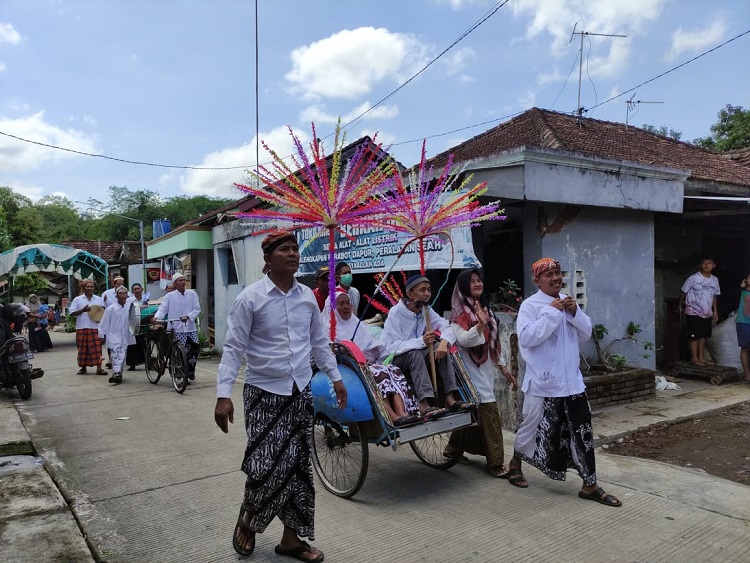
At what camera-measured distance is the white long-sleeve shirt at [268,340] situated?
320cm

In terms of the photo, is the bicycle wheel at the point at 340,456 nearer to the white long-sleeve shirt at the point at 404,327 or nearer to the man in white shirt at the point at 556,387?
the white long-sleeve shirt at the point at 404,327

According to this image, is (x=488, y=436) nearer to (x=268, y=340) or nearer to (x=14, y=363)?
(x=268, y=340)

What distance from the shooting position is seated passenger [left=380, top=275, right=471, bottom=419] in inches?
173

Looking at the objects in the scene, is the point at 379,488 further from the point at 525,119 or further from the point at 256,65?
the point at 256,65

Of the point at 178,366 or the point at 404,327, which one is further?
the point at 178,366

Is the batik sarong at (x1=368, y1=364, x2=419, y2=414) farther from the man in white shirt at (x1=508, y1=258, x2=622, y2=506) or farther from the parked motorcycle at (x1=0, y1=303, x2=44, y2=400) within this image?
the parked motorcycle at (x1=0, y1=303, x2=44, y2=400)

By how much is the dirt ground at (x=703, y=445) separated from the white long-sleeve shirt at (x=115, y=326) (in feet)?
26.3

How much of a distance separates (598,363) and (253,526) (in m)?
5.53

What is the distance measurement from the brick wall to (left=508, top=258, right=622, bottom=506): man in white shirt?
2626 millimetres

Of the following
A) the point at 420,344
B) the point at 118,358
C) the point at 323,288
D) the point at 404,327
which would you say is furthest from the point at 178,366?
the point at 420,344

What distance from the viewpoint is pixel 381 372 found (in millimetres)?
4352

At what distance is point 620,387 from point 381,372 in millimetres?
3957

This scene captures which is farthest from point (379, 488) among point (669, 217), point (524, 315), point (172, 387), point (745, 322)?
point (669, 217)

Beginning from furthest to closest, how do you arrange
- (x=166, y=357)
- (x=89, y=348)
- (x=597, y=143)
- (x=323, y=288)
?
(x=89, y=348) < (x=597, y=143) < (x=166, y=357) < (x=323, y=288)
